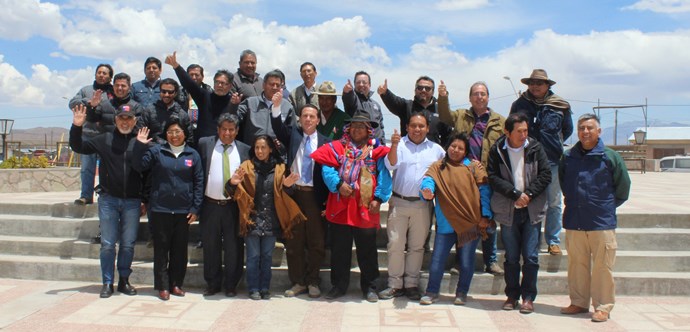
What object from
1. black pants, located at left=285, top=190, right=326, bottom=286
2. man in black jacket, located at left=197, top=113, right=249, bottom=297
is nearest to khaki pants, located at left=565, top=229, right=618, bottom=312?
black pants, located at left=285, top=190, right=326, bottom=286

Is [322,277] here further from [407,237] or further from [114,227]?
[114,227]

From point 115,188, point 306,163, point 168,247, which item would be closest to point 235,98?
point 306,163

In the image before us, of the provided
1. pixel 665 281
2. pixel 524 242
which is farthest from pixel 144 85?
pixel 665 281

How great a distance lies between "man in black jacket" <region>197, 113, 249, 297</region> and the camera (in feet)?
17.9

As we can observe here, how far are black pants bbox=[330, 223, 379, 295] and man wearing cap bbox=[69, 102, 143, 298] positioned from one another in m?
2.06

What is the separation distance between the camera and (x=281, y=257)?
6.18 m

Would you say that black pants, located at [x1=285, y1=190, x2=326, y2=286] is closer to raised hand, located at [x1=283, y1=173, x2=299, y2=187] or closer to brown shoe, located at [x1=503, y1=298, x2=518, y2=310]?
raised hand, located at [x1=283, y1=173, x2=299, y2=187]

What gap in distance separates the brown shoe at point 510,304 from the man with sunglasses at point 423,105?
1835mm

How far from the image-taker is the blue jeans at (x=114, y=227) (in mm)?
5398

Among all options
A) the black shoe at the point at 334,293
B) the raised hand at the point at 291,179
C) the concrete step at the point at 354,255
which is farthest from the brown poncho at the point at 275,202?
the concrete step at the point at 354,255

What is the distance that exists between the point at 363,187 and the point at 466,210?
102 centimetres

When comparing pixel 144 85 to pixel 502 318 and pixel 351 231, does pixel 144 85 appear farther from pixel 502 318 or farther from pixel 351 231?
pixel 502 318

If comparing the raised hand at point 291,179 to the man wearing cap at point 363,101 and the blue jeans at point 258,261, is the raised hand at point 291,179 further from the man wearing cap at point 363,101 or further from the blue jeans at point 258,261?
the man wearing cap at point 363,101

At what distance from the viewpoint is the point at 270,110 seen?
5.87 metres
